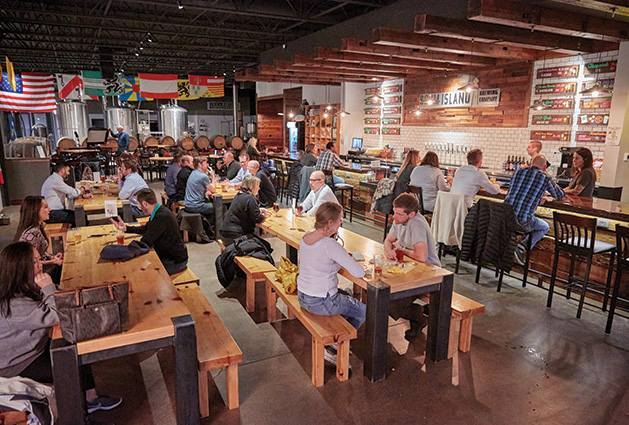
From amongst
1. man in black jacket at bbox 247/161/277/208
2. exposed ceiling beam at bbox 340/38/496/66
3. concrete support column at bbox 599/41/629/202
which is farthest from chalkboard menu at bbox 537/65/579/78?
man in black jacket at bbox 247/161/277/208

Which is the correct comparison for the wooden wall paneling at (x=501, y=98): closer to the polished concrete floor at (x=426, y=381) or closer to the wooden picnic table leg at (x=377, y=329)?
the polished concrete floor at (x=426, y=381)

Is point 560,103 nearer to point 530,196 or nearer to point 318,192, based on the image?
point 530,196

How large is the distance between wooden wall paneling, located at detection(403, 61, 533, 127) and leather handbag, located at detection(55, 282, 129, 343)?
349 inches

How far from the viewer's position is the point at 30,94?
1130 centimetres

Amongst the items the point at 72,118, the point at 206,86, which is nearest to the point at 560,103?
the point at 206,86

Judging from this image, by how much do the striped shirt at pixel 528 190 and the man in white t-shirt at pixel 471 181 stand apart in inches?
24.1

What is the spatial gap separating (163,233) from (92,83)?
11499 millimetres

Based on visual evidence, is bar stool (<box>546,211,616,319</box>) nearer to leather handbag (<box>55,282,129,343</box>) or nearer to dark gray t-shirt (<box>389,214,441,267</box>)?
dark gray t-shirt (<box>389,214,441,267</box>)

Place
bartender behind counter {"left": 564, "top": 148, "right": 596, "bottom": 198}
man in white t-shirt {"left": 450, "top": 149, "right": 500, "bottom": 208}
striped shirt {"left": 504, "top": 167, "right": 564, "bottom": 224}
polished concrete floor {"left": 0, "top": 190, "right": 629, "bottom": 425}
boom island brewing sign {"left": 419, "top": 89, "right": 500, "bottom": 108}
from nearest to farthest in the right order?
polished concrete floor {"left": 0, "top": 190, "right": 629, "bottom": 425} → striped shirt {"left": 504, "top": 167, "right": 564, "bottom": 224} → man in white t-shirt {"left": 450, "top": 149, "right": 500, "bottom": 208} → bartender behind counter {"left": 564, "top": 148, "right": 596, "bottom": 198} → boom island brewing sign {"left": 419, "top": 89, "right": 500, "bottom": 108}

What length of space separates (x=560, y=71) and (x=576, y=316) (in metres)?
5.64

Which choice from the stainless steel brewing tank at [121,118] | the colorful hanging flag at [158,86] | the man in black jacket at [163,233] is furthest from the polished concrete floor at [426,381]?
the stainless steel brewing tank at [121,118]

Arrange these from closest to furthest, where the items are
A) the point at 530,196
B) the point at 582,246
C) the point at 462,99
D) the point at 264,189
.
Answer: the point at 582,246 → the point at 530,196 → the point at 264,189 → the point at 462,99

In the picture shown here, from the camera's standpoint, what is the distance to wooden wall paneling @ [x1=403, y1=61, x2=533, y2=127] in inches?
350

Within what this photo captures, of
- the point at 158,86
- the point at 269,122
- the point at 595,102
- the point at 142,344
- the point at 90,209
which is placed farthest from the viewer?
the point at 269,122
